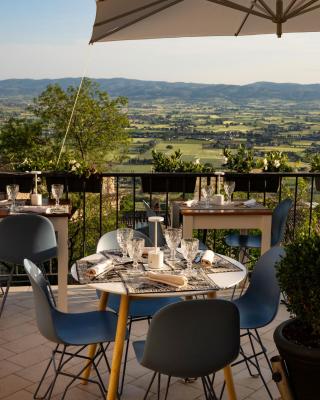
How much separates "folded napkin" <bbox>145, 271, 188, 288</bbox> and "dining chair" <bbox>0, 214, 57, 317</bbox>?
5.67 ft

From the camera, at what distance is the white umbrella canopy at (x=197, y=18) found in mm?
4879

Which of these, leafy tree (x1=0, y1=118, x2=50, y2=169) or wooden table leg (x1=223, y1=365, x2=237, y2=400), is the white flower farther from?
leafy tree (x1=0, y1=118, x2=50, y2=169)

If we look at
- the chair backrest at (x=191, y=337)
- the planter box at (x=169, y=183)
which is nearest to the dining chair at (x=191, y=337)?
the chair backrest at (x=191, y=337)

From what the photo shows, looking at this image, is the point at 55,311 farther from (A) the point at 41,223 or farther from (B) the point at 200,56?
(B) the point at 200,56

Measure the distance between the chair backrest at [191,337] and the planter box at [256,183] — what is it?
3.59m

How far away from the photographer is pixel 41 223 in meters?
4.77

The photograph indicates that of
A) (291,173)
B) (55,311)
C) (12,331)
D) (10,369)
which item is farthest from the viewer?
(291,173)

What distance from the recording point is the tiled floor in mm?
3703

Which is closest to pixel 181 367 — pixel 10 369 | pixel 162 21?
pixel 10 369

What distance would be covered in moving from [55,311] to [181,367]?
3.43ft

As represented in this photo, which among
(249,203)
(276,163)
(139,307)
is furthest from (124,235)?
(276,163)

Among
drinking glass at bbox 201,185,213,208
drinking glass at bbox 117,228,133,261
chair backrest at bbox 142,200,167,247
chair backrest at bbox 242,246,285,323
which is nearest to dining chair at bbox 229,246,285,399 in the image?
chair backrest at bbox 242,246,285,323

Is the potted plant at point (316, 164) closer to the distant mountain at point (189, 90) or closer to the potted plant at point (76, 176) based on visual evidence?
the potted plant at point (76, 176)

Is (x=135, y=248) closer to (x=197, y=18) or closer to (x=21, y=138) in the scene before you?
(x=197, y=18)
